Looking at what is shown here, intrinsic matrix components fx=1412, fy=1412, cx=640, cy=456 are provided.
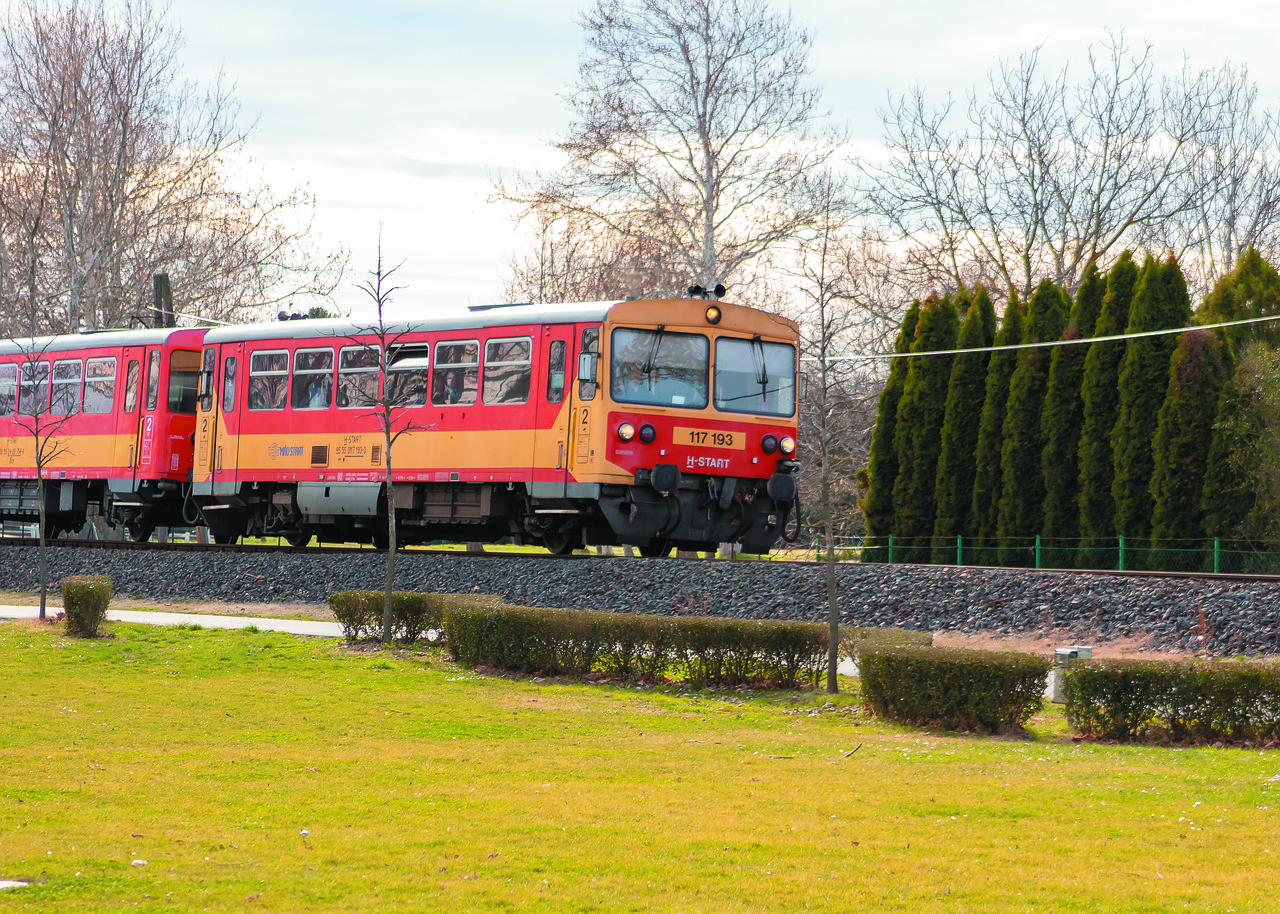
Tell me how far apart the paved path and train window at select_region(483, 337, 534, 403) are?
3731 mm

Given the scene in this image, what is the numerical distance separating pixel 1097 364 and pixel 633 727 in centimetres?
1461

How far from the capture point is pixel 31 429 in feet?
82.3

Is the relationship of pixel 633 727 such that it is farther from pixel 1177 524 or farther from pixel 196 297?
pixel 196 297

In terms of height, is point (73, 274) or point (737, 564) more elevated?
point (73, 274)

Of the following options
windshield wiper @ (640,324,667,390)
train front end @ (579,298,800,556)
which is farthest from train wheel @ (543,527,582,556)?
windshield wiper @ (640,324,667,390)

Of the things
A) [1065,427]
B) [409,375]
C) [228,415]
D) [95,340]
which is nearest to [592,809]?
[409,375]

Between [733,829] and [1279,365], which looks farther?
[1279,365]

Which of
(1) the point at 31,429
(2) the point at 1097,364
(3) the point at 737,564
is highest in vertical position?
(2) the point at 1097,364

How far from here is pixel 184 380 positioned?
2414cm

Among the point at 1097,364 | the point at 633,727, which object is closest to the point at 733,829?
the point at 633,727

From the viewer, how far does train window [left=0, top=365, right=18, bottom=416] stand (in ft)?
86.5

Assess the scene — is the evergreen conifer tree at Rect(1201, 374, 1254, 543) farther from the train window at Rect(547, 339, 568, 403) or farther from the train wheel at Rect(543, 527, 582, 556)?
the train window at Rect(547, 339, 568, 403)

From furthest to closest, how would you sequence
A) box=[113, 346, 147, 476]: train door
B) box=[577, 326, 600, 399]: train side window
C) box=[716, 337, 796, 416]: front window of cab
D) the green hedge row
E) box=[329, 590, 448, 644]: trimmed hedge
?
box=[113, 346, 147, 476]: train door
box=[716, 337, 796, 416]: front window of cab
box=[577, 326, 600, 399]: train side window
box=[329, 590, 448, 644]: trimmed hedge
the green hedge row

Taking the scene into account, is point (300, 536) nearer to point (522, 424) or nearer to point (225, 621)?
point (225, 621)
